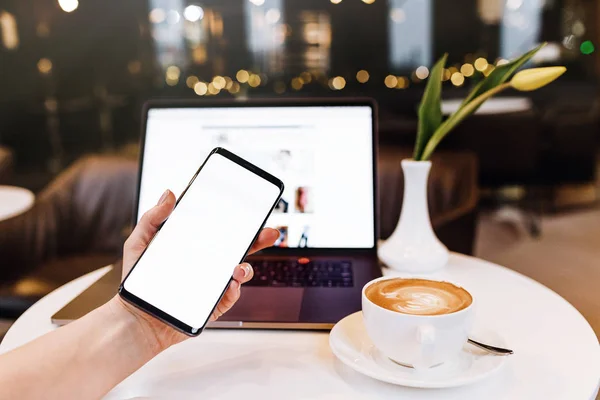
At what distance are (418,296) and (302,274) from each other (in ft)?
0.85

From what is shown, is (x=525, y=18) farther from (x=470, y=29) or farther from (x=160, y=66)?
(x=160, y=66)

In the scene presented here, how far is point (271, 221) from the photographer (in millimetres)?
871

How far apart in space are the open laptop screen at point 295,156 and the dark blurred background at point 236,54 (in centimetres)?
351

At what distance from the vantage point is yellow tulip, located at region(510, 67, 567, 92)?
73 cm

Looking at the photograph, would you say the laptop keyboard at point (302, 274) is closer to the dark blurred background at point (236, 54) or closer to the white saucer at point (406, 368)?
the white saucer at point (406, 368)

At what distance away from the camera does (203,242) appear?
1.91 feet

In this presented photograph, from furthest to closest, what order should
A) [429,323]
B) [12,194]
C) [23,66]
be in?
1. [23,66]
2. [12,194]
3. [429,323]

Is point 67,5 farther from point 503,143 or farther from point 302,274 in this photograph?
point 302,274

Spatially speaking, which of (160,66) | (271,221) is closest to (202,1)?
(160,66)

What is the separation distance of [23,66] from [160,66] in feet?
3.56

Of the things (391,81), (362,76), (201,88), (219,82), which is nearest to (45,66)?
(201,88)

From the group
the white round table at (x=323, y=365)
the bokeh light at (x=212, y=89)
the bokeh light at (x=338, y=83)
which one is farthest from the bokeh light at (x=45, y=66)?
the white round table at (x=323, y=365)

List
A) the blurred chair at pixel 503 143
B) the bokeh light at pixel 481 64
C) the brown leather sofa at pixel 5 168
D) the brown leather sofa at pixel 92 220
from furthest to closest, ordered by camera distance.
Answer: the bokeh light at pixel 481 64 → the blurred chair at pixel 503 143 → the brown leather sofa at pixel 5 168 → the brown leather sofa at pixel 92 220

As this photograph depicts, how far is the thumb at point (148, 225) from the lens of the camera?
600 mm
